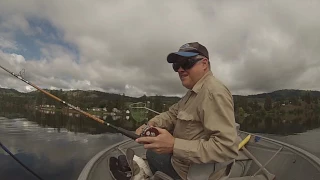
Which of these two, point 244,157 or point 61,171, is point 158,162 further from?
point 61,171

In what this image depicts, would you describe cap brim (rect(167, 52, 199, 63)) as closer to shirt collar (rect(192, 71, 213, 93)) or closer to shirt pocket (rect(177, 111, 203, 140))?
shirt collar (rect(192, 71, 213, 93))

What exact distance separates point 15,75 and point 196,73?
113 inches

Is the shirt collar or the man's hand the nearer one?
the man's hand

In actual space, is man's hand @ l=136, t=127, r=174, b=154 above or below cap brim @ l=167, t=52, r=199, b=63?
below

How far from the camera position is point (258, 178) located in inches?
184

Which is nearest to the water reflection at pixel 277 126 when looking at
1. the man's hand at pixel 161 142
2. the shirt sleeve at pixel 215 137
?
the shirt sleeve at pixel 215 137

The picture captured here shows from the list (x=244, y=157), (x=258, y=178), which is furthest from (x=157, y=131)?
(x=244, y=157)

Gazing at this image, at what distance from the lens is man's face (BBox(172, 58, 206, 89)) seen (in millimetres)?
2324

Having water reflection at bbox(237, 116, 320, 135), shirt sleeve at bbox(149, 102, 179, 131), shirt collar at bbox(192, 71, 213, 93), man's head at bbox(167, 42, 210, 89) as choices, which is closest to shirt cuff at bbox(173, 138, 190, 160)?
shirt collar at bbox(192, 71, 213, 93)

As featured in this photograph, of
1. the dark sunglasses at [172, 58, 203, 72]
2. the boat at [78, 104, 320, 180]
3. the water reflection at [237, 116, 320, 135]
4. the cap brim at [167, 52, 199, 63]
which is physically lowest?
the water reflection at [237, 116, 320, 135]

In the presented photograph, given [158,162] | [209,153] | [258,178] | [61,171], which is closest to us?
[209,153]

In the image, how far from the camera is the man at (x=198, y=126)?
1.95 meters

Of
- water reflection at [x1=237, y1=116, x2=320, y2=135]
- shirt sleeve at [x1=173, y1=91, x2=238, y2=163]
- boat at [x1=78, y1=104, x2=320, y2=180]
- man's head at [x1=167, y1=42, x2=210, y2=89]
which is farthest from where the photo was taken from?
water reflection at [x1=237, y1=116, x2=320, y2=135]

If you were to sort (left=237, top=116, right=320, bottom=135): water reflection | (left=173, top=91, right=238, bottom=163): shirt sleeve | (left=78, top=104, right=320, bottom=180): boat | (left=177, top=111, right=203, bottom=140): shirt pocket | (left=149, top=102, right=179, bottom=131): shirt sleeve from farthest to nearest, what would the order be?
(left=237, top=116, right=320, bottom=135): water reflection
(left=78, top=104, right=320, bottom=180): boat
(left=149, top=102, right=179, bottom=131): shirt sleeve
(left=177, top=111, right=203, bottom=140): shirt pocket
(left=173, top=91, right=238, bottom=163): shirt sleeve
